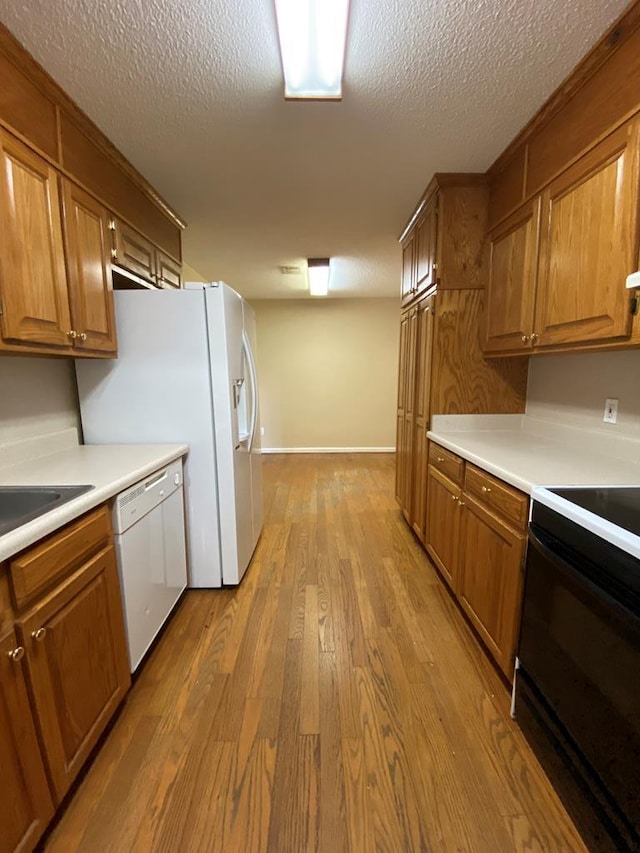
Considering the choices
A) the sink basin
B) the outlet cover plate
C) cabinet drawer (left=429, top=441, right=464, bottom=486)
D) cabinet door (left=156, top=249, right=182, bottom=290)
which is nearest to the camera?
the sink basin

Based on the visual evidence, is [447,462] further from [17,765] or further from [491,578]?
[17,765]

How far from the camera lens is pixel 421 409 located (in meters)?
2.62

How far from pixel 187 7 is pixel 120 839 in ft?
8.35

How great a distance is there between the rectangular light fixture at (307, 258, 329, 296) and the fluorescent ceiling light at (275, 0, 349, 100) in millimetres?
2180

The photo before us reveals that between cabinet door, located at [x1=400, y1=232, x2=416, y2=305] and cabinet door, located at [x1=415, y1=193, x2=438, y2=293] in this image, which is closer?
cabinet door, located at [x1=415, y1=193, x2=438, y2=293]

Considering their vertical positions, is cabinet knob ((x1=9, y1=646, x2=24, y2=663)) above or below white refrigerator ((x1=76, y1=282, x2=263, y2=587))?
below

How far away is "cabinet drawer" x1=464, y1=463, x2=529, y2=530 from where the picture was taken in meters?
1.36

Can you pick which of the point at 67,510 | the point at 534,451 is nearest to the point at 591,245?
the point at 534,451

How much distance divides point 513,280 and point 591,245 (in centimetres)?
54

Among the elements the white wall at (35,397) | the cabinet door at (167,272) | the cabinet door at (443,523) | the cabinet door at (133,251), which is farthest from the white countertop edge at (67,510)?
the cabinet door at (443,523)

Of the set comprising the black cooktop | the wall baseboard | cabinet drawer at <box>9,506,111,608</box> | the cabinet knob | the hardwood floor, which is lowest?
the hardwood floor

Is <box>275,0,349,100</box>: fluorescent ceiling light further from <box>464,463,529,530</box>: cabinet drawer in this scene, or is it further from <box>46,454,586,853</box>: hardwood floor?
<box>46,454,586,853</box>: hardwood floor

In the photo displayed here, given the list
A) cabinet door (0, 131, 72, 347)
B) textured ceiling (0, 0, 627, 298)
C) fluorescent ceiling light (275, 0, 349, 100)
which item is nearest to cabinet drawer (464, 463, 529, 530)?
textured ceiling (0, 0, 627, 298)

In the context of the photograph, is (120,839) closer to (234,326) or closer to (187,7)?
(234,326)
